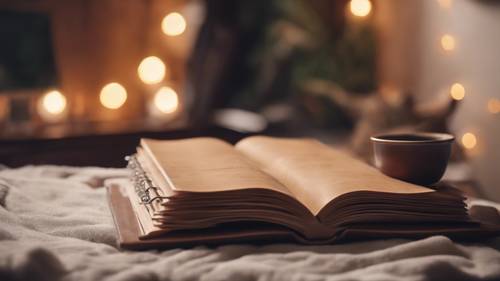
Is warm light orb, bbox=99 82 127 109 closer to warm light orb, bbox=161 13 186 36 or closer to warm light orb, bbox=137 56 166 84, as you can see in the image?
warm light orb, bbox=137 56 166 84

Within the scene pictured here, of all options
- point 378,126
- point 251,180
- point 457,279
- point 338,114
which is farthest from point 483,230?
point 338,114

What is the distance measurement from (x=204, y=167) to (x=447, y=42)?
6.19ft

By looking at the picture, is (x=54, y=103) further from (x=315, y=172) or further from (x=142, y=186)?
(x=315, y=172)

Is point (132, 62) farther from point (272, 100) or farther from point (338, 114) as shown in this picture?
point (338, 114)

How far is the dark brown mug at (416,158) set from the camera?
0.98 meters

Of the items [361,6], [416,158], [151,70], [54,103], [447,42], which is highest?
[361,6]

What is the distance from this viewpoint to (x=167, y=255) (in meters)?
0.81

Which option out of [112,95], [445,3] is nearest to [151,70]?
[112,95]

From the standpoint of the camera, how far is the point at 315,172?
999 mm

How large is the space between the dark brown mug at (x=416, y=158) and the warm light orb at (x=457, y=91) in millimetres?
1520

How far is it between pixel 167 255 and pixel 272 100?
3.43m

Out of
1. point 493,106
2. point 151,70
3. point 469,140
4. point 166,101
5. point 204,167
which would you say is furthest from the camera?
point 151,70

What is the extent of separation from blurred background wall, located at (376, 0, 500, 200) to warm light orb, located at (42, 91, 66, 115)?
1667 mm

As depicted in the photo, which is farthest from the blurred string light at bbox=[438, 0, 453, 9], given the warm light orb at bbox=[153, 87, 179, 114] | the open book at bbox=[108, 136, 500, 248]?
the open book at bbox=[108, 136, 500, 248]
